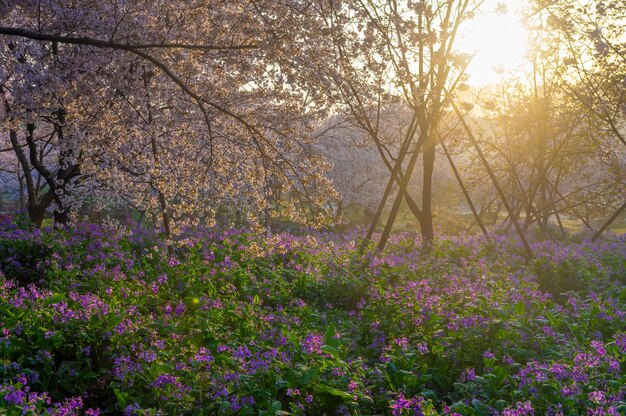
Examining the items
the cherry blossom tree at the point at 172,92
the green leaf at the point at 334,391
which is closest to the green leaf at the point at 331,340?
the green leaf at the point at 334,391

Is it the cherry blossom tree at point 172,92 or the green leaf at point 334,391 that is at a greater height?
the cherry blossom tree at point 172,92

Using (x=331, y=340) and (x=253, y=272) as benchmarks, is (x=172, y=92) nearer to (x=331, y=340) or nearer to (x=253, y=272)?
(x=253, y=272)

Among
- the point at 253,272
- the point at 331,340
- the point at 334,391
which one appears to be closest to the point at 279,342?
the point at 331,340

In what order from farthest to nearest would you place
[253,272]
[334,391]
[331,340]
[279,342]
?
[253,272]
[279,342]
[331,340]
[334,391]

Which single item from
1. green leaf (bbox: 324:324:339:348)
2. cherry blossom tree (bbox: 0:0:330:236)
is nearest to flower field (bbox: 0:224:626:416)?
green leaf (bbox: 324:324:339:348)

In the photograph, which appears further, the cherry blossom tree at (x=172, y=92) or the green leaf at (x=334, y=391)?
the cherry blossom tree at (x=172, y=92)

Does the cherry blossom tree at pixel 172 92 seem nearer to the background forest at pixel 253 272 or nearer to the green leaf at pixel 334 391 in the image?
the background forest at pixel 253 272

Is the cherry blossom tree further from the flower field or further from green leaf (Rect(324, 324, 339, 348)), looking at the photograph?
green leaf (Rect(324, 324, 339, 348))

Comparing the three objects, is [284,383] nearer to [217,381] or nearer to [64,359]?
[217,381]

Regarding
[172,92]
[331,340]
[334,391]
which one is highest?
[172,92]

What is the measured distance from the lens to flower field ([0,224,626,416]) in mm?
6195

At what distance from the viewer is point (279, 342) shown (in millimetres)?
7867

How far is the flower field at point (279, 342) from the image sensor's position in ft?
20.3

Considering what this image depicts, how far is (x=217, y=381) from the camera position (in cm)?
639
